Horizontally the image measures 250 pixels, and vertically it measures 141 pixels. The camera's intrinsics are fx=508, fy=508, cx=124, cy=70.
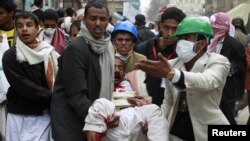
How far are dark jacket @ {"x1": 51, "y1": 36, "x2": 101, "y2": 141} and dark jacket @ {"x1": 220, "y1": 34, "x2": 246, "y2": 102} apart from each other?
2.71m

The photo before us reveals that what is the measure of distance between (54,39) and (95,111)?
3370 mm

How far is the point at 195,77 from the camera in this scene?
136 inches

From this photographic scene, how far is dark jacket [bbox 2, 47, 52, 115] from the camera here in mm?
4305

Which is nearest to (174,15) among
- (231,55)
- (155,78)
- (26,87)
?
(155,78)

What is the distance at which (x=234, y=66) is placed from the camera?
241 inches

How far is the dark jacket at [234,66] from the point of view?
6125 millimetres

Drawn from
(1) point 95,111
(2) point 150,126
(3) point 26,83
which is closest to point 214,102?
(2) point 150,126

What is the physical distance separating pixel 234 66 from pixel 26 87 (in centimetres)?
283

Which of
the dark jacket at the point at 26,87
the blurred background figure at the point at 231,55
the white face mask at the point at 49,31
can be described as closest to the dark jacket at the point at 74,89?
the dark jacket at the point at 26,87

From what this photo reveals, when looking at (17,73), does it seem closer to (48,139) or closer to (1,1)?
(48,139)

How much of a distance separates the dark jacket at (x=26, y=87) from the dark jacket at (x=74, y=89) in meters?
0.49

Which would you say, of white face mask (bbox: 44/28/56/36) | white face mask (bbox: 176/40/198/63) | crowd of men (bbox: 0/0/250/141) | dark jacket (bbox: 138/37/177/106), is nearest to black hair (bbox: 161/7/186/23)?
dark jacket (bbox: 138/37/177/106)

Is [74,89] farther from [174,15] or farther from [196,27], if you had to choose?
[174,15]

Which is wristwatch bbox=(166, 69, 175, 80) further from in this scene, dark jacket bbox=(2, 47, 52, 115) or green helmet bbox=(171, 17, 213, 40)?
dark jacket bbox=(2, 47, 52, 115)
